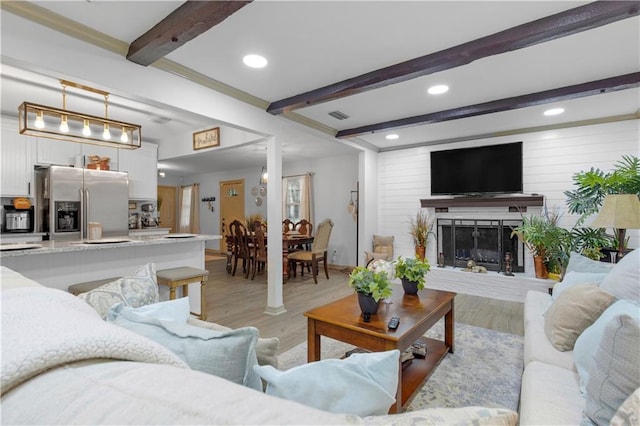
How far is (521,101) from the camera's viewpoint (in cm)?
332

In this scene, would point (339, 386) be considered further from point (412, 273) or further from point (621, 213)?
point (621, 213)

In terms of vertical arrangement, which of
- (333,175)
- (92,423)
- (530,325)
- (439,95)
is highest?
(439,95)

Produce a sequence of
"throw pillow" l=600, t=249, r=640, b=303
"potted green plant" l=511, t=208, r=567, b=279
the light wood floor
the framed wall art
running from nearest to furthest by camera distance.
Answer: "throw pillow" l=600, t=249, r=640, b=303, the light wood floor, "potted green plant" l=511, t=208, r=567, b=279, the framed wall art

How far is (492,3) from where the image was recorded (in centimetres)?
192

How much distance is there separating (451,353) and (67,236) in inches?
193

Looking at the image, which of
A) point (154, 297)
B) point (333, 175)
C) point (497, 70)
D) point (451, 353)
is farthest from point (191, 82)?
point (333, 175)

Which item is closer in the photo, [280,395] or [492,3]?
[280,395]

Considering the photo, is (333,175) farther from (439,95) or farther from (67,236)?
(67,236)

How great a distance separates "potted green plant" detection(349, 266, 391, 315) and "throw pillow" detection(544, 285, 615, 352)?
904 millimetres

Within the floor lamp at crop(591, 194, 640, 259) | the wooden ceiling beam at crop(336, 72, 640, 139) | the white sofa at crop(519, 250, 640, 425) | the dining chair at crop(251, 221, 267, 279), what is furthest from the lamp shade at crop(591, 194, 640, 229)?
the dining chair at crop(251, 221, 267, 279)

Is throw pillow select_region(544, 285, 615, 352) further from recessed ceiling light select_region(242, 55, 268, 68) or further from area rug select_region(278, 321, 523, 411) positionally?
recessed ceiling light select_region(242, 55, 268, 68)

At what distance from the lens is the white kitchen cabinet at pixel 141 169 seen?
506 centimetres

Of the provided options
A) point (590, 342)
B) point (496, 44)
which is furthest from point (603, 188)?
point (590, 342)

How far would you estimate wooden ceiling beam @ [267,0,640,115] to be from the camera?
1890mm
